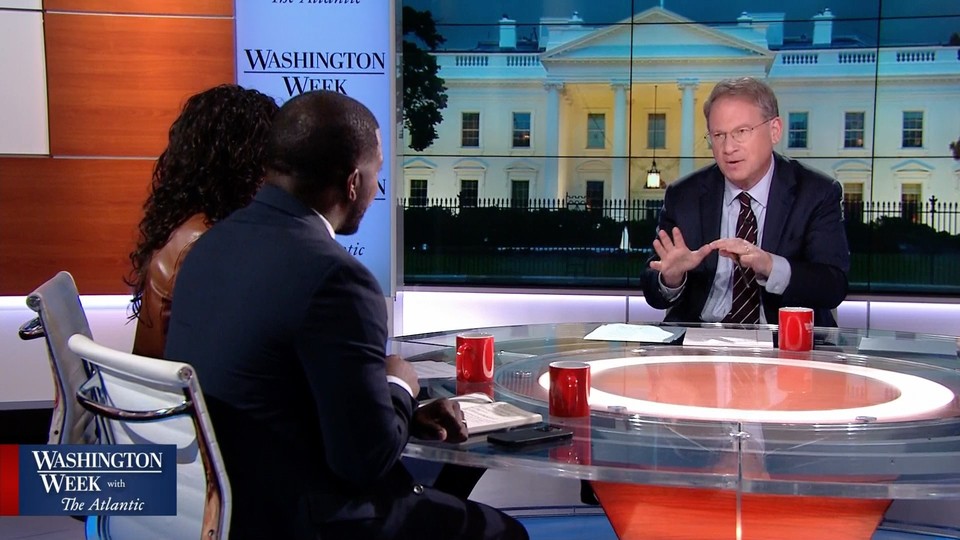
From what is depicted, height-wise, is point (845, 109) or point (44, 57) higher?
point (845, 109)

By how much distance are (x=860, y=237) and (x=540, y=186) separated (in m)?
9.21

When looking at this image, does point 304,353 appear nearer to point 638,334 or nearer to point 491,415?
point 491,415

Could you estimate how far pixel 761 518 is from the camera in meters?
1.47

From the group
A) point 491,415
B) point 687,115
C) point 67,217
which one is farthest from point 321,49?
point 687,115

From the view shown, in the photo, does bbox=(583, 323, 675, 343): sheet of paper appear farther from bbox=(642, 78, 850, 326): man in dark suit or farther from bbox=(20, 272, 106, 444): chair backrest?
bbox=(20, 272, 106, 444): chair backrest

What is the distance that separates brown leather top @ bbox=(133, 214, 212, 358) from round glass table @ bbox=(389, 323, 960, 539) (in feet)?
1.90

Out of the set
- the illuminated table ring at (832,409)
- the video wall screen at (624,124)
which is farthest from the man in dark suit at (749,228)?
the video wall screen at (624,124)

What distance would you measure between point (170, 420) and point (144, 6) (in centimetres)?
313

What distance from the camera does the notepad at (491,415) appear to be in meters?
1.42

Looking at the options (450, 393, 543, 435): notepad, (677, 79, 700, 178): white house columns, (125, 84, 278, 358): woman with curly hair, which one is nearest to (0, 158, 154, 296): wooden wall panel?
(125, 84, 278, 358): woman with curly hair

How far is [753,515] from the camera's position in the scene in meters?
1.47

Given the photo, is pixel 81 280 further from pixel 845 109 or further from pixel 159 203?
pixel 845 109

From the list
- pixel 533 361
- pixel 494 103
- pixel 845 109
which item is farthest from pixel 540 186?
pixel 533 361

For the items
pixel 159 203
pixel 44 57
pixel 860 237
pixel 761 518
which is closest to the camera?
pixel 761 518
